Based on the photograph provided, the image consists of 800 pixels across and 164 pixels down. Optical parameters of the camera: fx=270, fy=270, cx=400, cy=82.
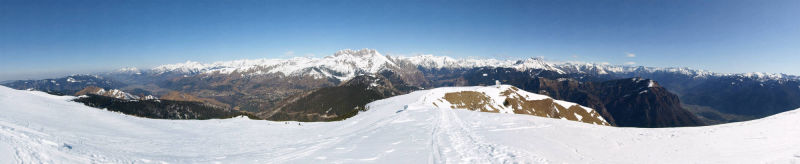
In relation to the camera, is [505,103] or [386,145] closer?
[386,145]

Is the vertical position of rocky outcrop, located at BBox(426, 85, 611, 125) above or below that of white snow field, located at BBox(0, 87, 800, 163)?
below

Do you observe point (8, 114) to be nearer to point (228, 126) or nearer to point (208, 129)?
point (208, 129)

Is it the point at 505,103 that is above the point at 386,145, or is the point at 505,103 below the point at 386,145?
below

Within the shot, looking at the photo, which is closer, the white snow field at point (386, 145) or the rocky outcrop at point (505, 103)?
the white snow field at point (386, 145)

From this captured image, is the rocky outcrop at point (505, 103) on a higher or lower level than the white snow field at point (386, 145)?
lower

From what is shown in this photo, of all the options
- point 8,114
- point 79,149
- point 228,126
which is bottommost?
Answer: point 228,126

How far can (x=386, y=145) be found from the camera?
16.5m

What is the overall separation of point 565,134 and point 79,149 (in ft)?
84.1

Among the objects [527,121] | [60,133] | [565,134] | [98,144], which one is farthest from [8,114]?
[527,121]

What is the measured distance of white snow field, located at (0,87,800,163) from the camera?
1039 cm

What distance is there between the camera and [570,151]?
582 inches

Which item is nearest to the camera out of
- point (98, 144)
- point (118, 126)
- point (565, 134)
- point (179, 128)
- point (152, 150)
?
point (98, 144)

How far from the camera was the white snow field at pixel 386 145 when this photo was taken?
10.4 m

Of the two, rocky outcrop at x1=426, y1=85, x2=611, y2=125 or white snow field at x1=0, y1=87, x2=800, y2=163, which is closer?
white snow field at x1=0, y1=87, x2=800, y2=163
